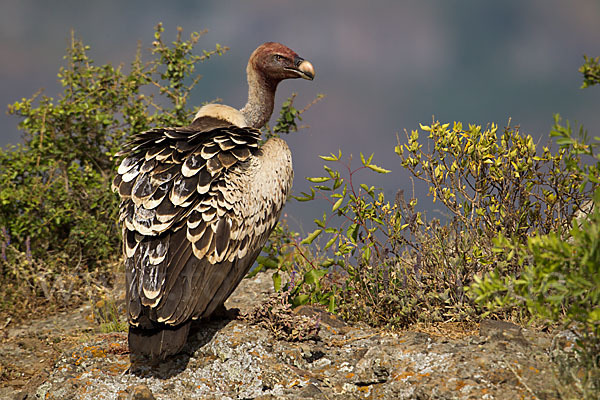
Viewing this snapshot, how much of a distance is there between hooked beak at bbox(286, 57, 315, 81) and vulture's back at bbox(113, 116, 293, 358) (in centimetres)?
136

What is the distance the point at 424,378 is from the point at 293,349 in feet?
4.57

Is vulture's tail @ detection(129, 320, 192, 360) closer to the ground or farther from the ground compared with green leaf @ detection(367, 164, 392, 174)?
closer to the ground

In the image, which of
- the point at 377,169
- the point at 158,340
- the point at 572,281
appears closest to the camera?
the point at 572,281

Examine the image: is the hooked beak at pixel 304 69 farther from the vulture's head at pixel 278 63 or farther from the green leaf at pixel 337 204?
the green leaf at pixel 337 204

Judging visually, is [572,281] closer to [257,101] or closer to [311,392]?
[311,392]

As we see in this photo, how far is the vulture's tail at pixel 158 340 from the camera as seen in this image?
198 inches

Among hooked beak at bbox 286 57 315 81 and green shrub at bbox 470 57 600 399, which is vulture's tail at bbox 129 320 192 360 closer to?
green shrub at bbox 470 57 600 399

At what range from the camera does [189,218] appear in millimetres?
5469

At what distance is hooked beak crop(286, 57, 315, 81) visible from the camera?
7.35 meters

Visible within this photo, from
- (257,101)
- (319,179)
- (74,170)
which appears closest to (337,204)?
(319,179)

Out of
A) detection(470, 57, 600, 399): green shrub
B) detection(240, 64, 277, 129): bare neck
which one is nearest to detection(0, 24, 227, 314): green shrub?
detection(240, 64, 277, 129): bare neck

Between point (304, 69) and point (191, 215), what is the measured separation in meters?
2.81

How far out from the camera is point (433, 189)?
21.1 feet

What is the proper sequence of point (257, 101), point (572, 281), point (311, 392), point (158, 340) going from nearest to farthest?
point (572, 281), point (311, 392), point (158, 340), point (257, 101)
